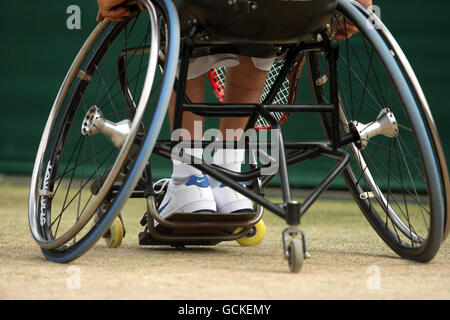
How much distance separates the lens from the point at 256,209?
1.67 meters

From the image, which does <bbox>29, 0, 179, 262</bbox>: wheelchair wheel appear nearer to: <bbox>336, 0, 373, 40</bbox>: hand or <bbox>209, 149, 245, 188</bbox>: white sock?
<bbox>209, 149, 245, 188</bbox>: white sock

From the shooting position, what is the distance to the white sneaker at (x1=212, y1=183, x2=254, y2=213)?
1.66m

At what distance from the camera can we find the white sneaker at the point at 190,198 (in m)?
1.62

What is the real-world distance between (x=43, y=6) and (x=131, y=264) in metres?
2.61

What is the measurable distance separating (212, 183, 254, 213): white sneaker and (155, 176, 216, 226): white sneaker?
0.11 ft

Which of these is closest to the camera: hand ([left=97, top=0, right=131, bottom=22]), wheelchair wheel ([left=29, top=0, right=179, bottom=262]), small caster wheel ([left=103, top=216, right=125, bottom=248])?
wheelchair wheel ([left=29, top=0, right=179, bottom=262])

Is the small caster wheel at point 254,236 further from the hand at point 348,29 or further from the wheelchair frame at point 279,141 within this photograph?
the hand at point 348,29

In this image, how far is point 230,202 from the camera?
1666 millimetres

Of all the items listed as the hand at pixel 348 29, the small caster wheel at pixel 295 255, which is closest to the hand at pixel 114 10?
the hand at pixel 348 29

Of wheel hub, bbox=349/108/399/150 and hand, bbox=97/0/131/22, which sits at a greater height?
hand, bbox=97/0/131/22

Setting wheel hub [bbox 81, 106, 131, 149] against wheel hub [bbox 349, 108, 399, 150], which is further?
wheel hub [bbox 349, 108, 399, 150]

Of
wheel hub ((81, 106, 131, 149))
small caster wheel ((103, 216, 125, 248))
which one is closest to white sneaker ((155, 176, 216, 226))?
small caster wheel ((103, 216, 125, 248))

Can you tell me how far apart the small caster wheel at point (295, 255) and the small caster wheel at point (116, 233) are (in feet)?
1.88

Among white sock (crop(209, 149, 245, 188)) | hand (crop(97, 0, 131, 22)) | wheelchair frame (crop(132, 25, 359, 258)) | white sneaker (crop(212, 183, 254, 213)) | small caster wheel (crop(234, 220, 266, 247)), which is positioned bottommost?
small caster wheel (crop(234, 220, 266, 247))
